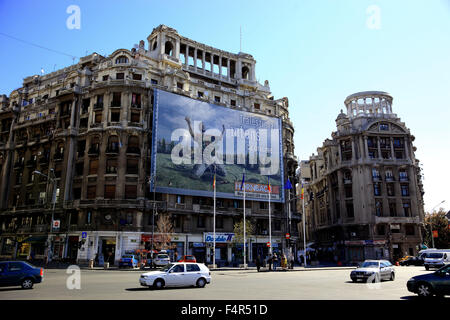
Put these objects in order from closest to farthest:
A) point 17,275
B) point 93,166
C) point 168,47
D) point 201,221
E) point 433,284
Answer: point 433,284
point 17,275
point 93,166
point 201,221
point 168,47

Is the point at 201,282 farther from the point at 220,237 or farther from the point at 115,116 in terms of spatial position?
the point at 115,116

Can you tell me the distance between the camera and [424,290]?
14.5 meters

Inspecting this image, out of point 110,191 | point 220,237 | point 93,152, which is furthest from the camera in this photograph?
point 220,237

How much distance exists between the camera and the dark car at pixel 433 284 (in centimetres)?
1416

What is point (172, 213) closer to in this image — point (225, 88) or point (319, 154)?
point (225, 88)

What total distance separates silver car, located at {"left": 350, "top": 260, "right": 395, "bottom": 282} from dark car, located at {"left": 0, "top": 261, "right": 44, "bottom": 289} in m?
18.2

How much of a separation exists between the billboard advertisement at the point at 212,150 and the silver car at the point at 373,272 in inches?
1057

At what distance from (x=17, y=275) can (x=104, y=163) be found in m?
33.1

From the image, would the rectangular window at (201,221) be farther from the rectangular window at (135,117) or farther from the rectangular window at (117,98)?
the rectangular window at (117,98)

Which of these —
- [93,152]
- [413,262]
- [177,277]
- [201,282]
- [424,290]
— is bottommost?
[413,262]

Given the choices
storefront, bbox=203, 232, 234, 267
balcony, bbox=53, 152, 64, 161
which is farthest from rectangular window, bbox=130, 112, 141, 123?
storefront, bbox=203, 232, 234, 267

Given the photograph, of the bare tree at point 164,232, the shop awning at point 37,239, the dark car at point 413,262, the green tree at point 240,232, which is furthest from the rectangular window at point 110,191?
the dark car at point 413,262

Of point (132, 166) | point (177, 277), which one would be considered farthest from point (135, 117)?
point (177, 277)

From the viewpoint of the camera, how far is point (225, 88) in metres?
62.2
